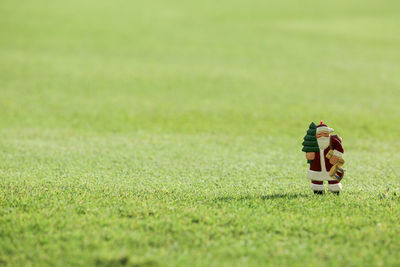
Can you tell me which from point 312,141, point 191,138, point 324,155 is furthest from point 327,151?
point 191,138

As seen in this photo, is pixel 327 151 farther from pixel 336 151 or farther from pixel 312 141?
pixel 312 141

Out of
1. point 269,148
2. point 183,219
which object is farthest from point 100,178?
point 269,148

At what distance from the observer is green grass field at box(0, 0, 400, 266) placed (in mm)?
3613

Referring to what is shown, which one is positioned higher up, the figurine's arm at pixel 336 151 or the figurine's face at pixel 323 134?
the figurine's face at pixel 323 134

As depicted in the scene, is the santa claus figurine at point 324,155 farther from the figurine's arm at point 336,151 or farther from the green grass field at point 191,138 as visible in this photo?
the green grass field at point 191,138

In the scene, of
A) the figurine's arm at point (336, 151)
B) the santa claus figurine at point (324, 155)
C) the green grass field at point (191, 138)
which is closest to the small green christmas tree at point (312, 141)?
the santa claus figurine at point (324, 155)

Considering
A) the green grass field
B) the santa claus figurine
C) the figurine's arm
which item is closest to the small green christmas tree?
the santa claus figurine

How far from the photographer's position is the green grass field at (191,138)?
361 cm

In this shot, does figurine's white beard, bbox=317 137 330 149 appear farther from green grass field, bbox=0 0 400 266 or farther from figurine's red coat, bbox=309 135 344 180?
green grass field, bbox=0 0 400 266

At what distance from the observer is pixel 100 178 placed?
18.0ft

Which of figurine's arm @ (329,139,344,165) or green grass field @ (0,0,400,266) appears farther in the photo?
figurine's arm @ (329,139,344,165)

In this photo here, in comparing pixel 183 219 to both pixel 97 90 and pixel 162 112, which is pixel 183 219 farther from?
pixel 97 90

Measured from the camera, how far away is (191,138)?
816 cm

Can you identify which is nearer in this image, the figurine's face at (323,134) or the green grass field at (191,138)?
the green grass field at (191,138)
